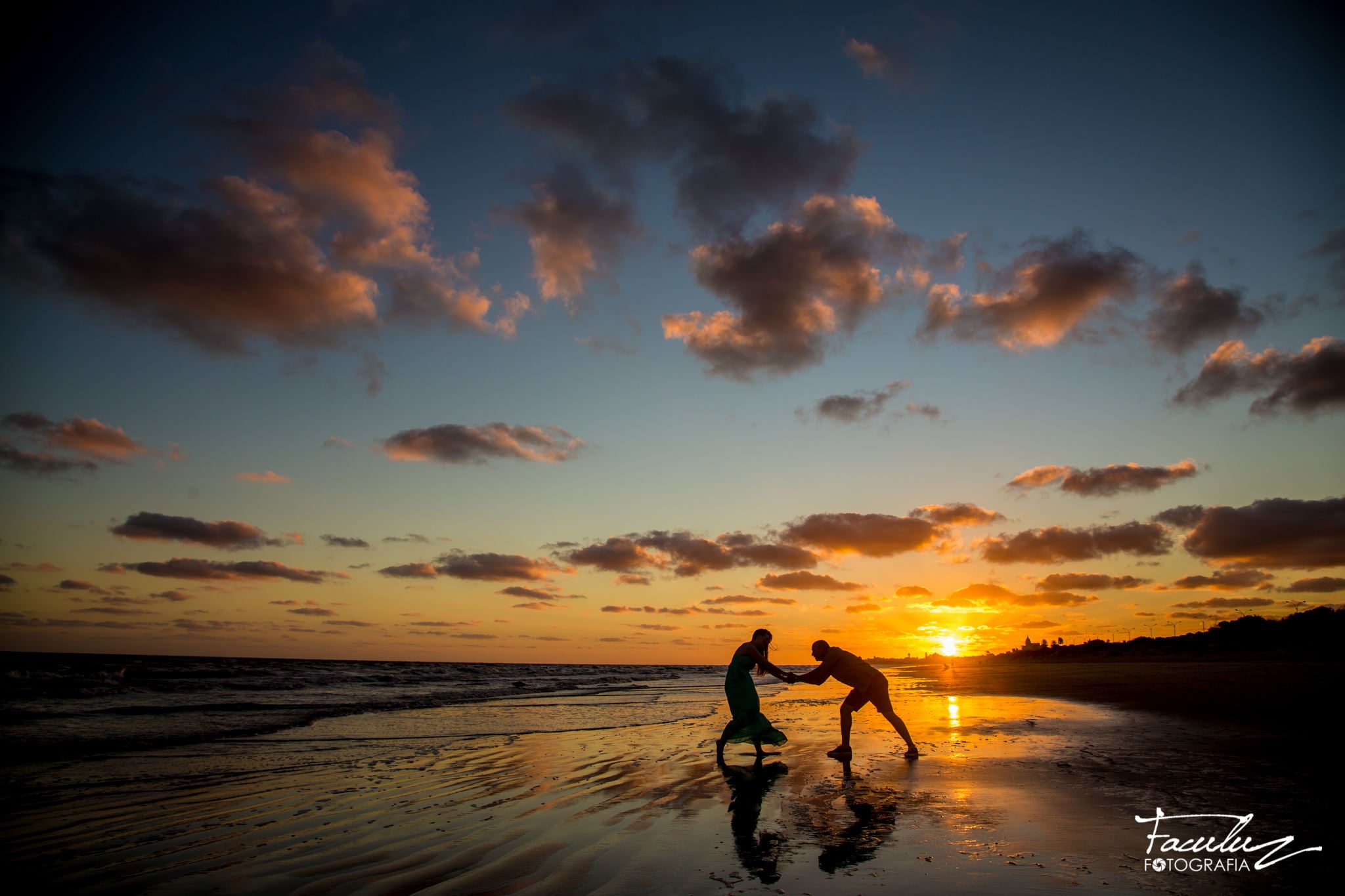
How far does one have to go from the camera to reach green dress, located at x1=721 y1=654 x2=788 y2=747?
1109 cm

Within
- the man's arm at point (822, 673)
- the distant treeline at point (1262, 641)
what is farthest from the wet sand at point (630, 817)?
the distant treeline at point (1262, 641)

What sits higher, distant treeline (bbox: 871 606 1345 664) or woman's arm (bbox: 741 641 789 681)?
woman's arm (bbox: 741 641 789 681)

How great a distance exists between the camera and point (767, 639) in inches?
446

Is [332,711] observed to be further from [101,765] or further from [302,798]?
[302,798]

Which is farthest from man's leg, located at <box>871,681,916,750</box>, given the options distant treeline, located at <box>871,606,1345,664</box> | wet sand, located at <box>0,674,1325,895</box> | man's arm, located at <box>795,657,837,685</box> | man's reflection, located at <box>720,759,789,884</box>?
distant treeline, located at <box>871,606,1345,664</box>

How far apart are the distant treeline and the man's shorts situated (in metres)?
48.5

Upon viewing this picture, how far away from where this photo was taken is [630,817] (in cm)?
728

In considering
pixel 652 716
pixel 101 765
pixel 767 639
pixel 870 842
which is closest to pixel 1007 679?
pixel 652 716

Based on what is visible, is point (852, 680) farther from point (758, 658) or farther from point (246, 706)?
point (246, 706)

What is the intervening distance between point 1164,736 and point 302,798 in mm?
15014

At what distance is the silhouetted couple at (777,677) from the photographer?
431 inches

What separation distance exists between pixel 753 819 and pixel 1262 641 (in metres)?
77.6

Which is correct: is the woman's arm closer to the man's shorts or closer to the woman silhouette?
the woman silhouette
